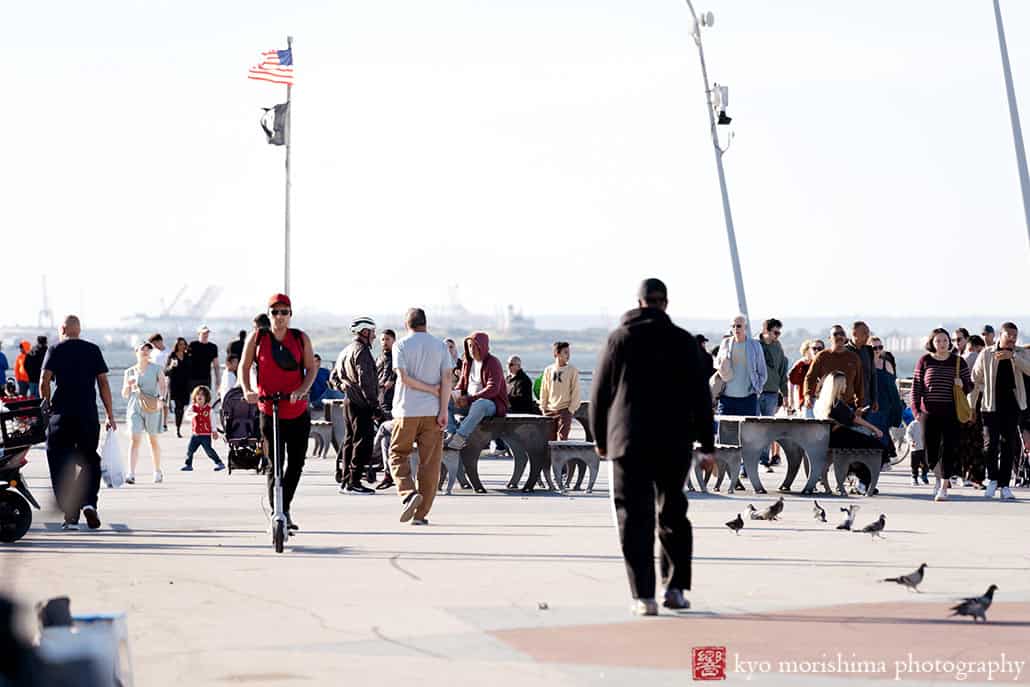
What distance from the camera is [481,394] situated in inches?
735

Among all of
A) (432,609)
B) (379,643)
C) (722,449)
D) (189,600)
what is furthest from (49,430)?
(722,449)

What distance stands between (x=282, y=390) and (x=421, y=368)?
198cm

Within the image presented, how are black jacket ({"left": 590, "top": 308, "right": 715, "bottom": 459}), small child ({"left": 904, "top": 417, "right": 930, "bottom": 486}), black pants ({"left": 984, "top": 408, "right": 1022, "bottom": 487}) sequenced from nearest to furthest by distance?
black jacket ({"left": 590, "top": 308, "right": 715, "bottom": 459}) → black pants ({"left": 984, "top": 408, "right": 1022, "bottom": 487}) → small child ({"left": 904, "top": 417, "right": 930, "bottom": 486})

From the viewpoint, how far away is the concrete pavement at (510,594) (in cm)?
784

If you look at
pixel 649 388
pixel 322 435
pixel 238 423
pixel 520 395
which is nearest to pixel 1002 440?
pixel 520 395

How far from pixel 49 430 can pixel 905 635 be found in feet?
25.5

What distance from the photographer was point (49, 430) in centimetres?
1403

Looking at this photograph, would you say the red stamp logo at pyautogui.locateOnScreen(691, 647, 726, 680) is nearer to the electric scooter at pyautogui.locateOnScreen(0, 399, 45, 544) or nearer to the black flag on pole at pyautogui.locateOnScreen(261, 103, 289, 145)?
the electric scooter at pyautogui.locateOnScreen(0, 399, 45, 544)

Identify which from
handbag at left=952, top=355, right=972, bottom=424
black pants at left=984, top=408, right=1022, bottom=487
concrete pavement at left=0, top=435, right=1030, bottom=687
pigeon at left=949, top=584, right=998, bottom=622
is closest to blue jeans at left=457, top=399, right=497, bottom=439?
concrete pavement at left=0, top=435, right=1030, bottom=687

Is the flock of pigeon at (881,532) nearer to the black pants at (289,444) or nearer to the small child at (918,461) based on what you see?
the black pants at (289,444)

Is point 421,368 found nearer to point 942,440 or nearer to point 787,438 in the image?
point 787,438

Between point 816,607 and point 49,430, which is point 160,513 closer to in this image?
point 49,430

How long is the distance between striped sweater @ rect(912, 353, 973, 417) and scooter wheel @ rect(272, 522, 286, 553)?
8.01 meters

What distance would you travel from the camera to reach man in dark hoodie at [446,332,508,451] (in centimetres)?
1856
